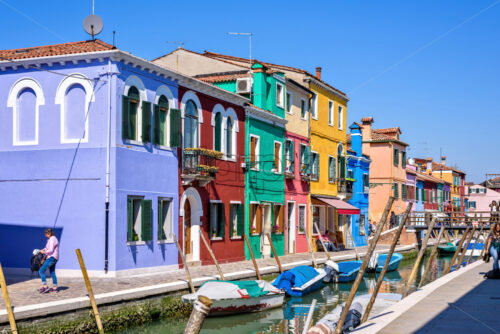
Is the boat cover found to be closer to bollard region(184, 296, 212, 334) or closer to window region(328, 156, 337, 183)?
bollard region(184, 296, 212, 334)

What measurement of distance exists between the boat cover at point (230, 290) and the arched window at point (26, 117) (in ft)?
23.0

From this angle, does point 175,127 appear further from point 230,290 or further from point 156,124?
point 230,290

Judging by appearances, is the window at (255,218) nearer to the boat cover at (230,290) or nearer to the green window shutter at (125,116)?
the boat cover at (230,290)

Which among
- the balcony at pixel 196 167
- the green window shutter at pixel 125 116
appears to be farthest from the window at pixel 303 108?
the green window shutter at pixel 125 116

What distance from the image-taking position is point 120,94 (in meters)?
18.4

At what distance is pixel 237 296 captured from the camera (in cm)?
1678

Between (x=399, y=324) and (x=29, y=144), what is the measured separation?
12997 mm

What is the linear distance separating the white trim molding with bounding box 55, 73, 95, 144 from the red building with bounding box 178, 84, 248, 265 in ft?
12.1

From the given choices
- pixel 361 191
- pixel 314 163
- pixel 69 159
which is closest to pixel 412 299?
pixel 69 159

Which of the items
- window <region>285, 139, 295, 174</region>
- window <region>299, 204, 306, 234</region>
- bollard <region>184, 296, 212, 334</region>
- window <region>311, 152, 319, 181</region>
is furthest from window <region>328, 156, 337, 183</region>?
bollard <region>184, 296, 212, 334</region>

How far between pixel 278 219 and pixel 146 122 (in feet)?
37.1

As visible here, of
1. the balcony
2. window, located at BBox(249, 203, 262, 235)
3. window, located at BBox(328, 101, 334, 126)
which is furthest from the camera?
window, located at BBox(328, 101, 334, 126)

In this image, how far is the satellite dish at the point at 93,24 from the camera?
19.7m

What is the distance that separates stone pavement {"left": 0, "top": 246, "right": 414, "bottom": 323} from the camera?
40.6 ft
